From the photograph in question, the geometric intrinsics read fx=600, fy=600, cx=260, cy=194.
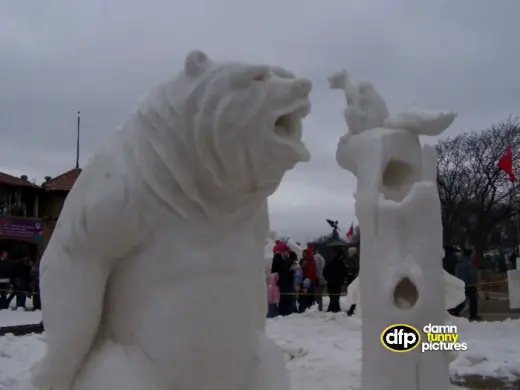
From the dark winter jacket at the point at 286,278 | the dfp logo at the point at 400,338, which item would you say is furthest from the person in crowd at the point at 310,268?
the dfp logo at the point at 400,338

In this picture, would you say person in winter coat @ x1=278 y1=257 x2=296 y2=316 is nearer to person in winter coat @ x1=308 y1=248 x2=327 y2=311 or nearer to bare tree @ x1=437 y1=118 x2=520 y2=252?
person in winter coat @ x1=308 y1=248 x2=327 y2=311

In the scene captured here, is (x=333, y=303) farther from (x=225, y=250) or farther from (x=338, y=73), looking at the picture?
(x=225, y=250)

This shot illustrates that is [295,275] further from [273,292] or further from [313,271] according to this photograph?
[273,292]

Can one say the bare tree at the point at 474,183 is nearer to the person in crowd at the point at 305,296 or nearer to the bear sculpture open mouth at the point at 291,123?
the person in crowd at the point at 305,296

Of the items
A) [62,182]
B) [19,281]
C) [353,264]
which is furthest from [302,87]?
[62,182]

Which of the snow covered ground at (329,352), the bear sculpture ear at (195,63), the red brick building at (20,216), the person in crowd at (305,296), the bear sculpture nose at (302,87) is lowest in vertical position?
the snow covered ground at (329,352)

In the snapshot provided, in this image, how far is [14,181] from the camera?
27922 mm

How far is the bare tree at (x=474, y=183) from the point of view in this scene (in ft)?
81.8

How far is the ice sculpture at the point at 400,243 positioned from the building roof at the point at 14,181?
1002 inches

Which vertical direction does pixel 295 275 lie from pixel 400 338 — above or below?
above

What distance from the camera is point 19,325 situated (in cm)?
993

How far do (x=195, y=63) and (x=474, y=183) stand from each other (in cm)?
2558

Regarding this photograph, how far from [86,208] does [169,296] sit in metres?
0.39

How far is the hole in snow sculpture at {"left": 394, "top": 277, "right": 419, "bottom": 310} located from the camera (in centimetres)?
451
